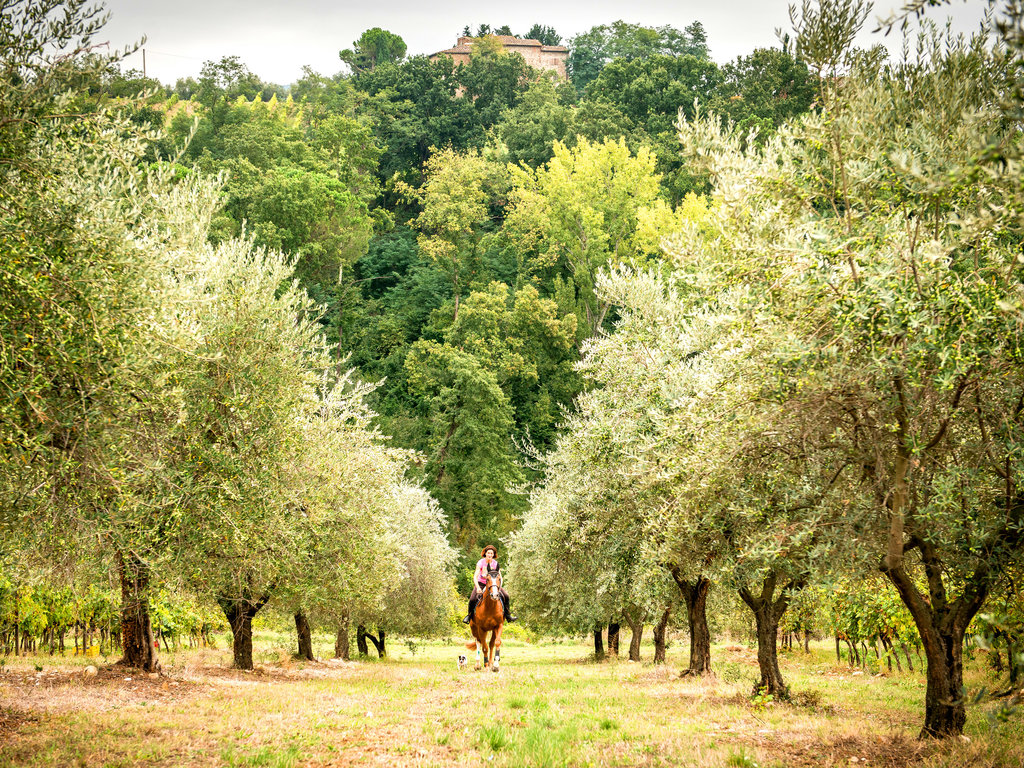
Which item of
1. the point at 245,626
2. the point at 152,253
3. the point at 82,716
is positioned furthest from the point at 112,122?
the point at 245,626

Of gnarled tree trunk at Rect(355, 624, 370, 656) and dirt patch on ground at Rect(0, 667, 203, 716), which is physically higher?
dirt patch on ground at Rect(0, 667, 203, 716)

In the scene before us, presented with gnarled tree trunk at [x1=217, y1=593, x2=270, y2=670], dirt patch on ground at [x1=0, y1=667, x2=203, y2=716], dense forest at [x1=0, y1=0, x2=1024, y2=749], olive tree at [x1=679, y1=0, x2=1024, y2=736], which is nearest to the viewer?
olive tree at [x1=679, y1=0, x2=1024, y2=736]

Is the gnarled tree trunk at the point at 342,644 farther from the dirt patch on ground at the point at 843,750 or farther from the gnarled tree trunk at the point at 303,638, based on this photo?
the dirt patch on ground at the point at 843,750

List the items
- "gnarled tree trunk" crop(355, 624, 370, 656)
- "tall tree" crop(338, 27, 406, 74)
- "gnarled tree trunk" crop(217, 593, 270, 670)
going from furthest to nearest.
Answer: "tall tree" crop(338, 27, 406, 74) → "gnarled tree trunk" crop(355, 624, 370, 656) → "gnarled tree trunk" crop(217, 593, 270, 670)

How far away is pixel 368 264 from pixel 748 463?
235ft

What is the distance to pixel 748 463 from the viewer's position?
10.8 metres

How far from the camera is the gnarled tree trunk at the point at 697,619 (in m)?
21.7

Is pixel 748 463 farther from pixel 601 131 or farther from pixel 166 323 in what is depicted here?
pixel 601 131

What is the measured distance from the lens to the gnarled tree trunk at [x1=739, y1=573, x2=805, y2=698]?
16641mm

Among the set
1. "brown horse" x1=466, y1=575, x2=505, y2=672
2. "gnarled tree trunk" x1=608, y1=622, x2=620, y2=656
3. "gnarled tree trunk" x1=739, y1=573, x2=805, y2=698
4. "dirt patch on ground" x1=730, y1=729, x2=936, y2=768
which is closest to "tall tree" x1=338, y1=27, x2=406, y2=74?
"gnarled tree trunk" x1=608, y1=622, x2=620, y2=656

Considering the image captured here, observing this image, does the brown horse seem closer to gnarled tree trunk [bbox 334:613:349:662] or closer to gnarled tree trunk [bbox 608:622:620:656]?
gnarled tree trunk [bbox 334:613:349:662]

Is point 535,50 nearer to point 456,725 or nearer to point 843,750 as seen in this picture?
point 456,725

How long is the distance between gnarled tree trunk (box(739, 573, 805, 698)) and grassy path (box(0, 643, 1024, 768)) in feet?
1.99

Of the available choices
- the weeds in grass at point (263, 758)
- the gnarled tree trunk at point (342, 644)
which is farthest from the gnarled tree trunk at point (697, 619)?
the gnarled tree trunk at point (342, 644)
